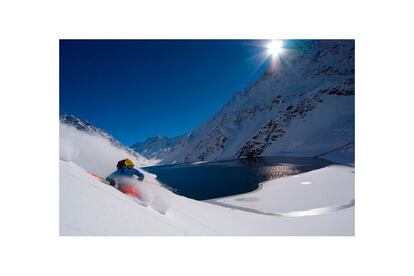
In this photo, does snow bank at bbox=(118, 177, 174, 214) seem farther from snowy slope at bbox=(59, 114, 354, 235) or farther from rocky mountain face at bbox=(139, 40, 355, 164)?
rocky mountain face at bbox=(139, 40, 355, 164)

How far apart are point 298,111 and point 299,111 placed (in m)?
0.70

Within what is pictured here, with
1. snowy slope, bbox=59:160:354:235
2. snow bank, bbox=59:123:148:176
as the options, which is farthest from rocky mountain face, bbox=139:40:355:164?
snowy slope, bbox=59:160:354:235

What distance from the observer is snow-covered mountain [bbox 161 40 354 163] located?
60.3m

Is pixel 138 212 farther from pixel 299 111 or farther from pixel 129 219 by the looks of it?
pixel 299 111

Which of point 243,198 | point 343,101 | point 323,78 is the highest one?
point 323,78

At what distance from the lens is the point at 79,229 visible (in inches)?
136

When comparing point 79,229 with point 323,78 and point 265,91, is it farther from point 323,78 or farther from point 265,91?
point 265,91

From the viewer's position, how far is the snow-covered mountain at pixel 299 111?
6033cm

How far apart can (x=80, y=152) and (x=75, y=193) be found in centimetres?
454

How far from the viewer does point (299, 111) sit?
8625 cm

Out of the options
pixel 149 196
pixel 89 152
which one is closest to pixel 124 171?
pixel 149 196

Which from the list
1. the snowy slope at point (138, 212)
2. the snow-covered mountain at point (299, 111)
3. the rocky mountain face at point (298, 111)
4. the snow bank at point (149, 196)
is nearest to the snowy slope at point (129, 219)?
the snowy slope at point (138, 212)

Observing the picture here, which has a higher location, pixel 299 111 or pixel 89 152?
pixel 299 111
